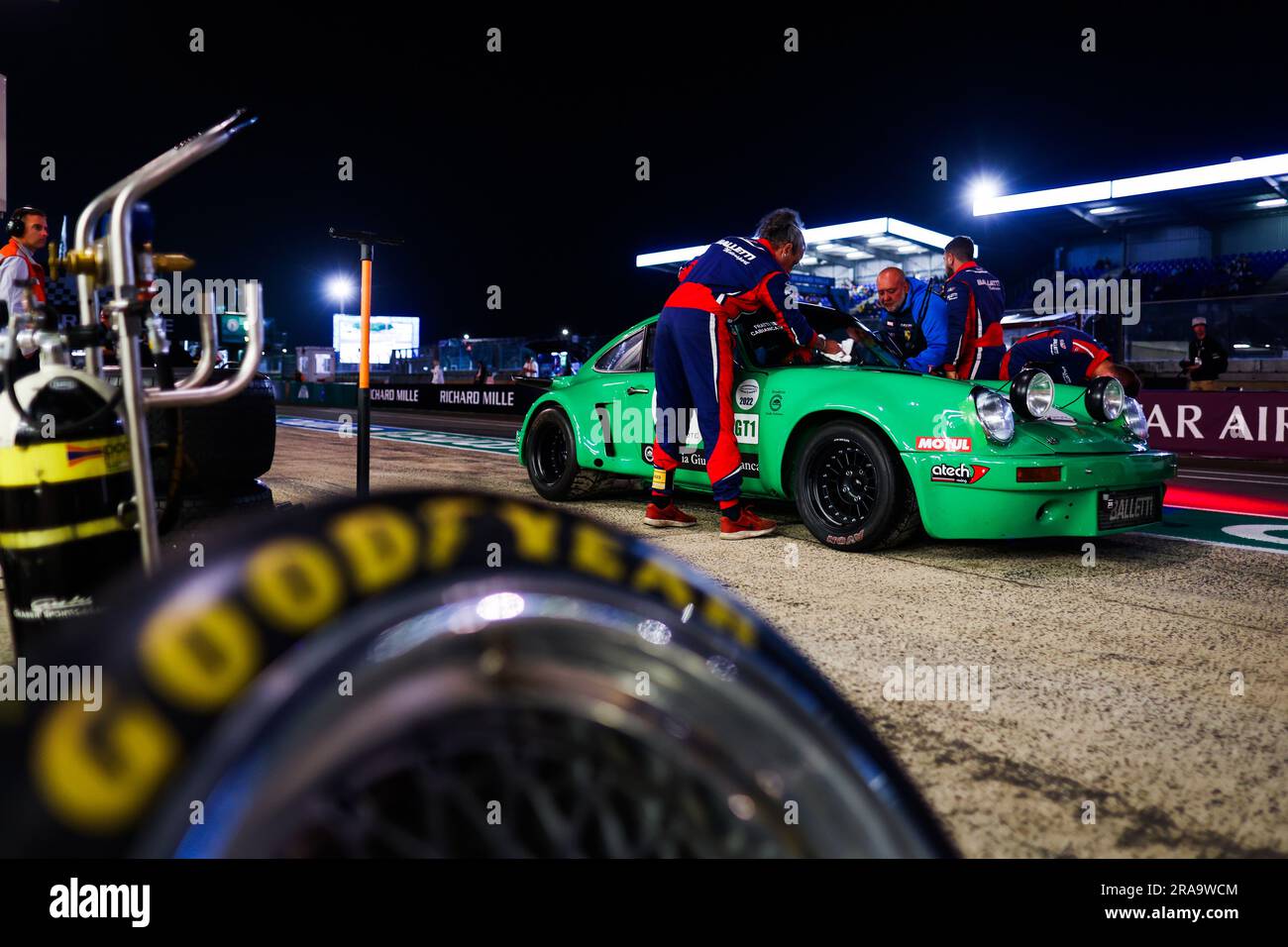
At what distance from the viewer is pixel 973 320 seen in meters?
6.07

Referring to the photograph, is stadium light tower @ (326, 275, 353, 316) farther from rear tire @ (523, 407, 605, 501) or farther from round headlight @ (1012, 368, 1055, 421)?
round headlight @ (1012, 368, 1055, 421)

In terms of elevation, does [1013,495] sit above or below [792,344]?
below

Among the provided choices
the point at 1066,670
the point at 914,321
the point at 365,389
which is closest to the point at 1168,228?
the point at 914,321

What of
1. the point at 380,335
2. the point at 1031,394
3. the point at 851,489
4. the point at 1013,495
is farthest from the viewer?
the point at 380,335

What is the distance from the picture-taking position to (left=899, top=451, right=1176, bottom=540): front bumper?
427cm

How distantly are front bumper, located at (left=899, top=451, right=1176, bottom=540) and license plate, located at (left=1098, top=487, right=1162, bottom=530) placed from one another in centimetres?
4

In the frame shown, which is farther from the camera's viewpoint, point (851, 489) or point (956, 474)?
point (851, 489)

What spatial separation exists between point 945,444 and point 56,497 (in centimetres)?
363

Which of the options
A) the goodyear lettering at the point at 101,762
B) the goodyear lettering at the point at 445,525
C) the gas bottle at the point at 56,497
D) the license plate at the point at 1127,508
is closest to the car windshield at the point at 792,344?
the license plate at the point at 1127,508

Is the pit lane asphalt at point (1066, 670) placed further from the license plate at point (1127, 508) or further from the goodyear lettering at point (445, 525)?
the goodyear lettering at point (445, 525)

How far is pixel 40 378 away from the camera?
180 cm

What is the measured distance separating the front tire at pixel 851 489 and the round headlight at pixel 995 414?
48cm

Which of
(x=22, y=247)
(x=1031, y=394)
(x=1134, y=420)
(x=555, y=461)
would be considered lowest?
(x=555, y=461)

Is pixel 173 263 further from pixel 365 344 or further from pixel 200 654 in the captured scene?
pixel 365 344
